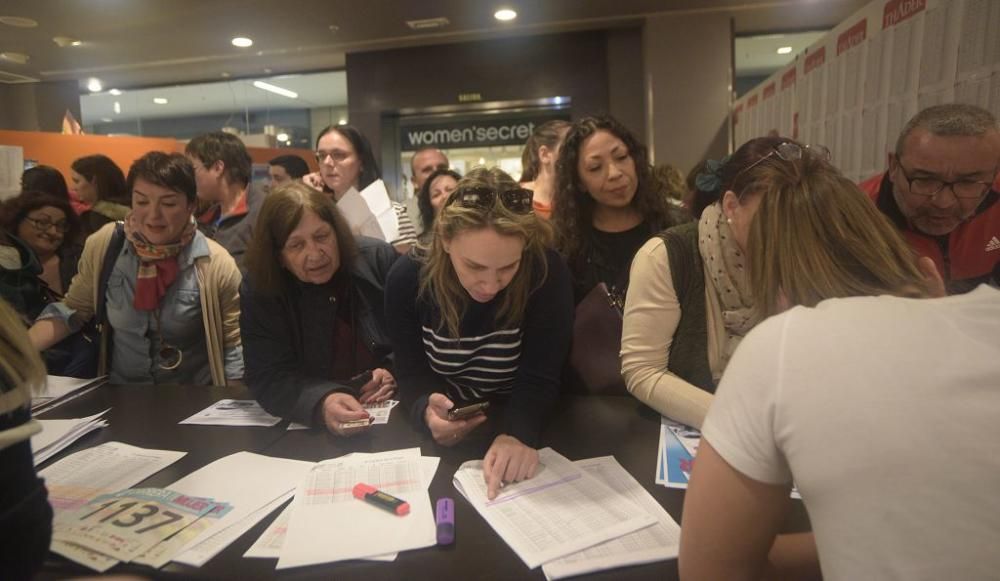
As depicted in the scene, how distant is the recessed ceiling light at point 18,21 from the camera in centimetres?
496

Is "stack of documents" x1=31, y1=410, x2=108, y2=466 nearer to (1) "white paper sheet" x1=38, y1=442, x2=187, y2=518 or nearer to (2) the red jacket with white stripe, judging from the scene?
(1) "white paper sheet" x1=38, y1=442, x2=187, y2=518

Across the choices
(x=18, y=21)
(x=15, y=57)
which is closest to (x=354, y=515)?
(x=18, y=21)

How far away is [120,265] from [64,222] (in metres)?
1.06

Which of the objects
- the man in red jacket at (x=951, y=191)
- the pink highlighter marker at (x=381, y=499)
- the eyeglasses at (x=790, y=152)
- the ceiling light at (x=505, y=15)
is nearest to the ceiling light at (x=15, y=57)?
the ceiling light at (x=505, y=15)

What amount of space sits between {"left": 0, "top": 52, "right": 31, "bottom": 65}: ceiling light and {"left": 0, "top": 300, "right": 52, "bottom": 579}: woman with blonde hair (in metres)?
7.40

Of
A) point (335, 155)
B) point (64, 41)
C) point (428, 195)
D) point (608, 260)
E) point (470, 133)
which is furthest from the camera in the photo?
point (470, 133)

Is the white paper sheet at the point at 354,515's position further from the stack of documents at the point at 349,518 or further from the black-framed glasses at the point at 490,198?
the black-framed glasses at the point at 490,198

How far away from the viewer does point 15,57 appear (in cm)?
618

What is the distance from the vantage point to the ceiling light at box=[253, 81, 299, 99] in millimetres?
7215

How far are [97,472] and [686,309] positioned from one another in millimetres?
1523

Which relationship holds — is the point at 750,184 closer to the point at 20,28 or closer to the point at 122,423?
the point at 122,423

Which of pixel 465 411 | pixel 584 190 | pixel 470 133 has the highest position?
pixel 470 133

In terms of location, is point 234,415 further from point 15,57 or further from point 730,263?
point 15,57

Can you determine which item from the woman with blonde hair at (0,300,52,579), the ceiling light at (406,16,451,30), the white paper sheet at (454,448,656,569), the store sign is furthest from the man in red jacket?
the store sign
